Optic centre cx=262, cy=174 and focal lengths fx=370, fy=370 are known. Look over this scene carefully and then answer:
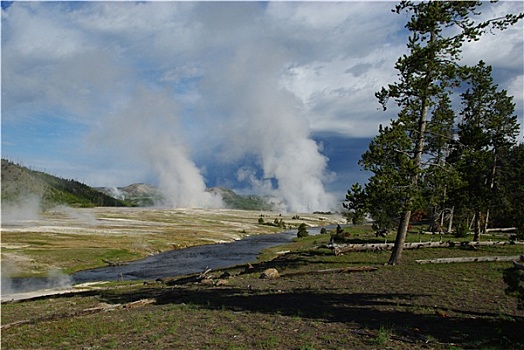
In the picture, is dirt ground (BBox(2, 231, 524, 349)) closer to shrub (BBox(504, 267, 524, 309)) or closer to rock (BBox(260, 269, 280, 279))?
shrub (BBox(504, 267, 524, 309))

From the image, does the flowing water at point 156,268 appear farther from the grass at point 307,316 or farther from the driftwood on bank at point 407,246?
the grass at point 307,316

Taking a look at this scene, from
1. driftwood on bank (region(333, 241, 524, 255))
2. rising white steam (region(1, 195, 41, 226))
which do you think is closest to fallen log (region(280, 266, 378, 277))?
driftwood on bank (region(333, 241, 524, 255))

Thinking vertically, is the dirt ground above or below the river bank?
above

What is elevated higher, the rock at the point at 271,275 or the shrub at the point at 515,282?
the shrub at the point at 515,282

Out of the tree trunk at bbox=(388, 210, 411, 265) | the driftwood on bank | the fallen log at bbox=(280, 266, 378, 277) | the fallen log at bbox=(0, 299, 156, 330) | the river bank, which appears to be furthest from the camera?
the river bank

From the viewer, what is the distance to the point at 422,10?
1067 inches

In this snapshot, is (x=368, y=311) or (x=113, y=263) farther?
(x=113, y=263)

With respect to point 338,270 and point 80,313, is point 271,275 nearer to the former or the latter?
point 338,270

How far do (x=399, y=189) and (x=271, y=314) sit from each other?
1369 cm

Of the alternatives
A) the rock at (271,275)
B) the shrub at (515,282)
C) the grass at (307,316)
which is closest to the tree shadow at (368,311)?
the grass at (307,316)

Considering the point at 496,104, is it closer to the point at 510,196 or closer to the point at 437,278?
the point at 510,196

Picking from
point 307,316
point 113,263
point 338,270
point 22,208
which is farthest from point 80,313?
point 22,208

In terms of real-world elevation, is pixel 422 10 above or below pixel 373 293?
above

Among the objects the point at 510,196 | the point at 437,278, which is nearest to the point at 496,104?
the point at 510,196
